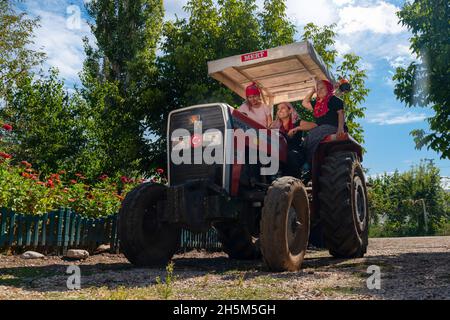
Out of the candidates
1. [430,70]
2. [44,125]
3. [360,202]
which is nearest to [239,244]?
[360,202]

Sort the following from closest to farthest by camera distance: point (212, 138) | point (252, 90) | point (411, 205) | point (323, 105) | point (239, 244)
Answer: point (212, 138)
point (252, 90)
point (323, 105)
point (239, 244)
point (411, 205)

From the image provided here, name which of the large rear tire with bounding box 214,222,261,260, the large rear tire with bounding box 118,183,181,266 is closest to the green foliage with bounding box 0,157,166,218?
the large rear tire with bounding box 214,222,261,260

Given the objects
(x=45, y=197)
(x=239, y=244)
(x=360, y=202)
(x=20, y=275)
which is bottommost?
(x=20, y=275)

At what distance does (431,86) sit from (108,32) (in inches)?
709

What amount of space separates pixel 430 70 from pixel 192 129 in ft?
23.2

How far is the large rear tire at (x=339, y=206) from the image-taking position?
5.92m

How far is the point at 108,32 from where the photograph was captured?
2412cm

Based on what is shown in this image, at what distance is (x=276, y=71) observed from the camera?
6895 millimetres

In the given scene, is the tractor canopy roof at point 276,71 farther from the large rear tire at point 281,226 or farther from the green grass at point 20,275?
the green grass at point 20,275

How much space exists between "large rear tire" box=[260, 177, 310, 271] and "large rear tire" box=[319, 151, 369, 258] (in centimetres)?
76

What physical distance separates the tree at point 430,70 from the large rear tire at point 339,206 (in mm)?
4818

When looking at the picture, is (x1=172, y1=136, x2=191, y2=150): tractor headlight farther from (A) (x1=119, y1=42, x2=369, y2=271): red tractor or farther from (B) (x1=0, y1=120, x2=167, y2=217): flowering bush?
(B) (x1=0, y1=120, x2=167, y2=217): flowering bush

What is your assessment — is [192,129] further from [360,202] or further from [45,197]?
[45,197]

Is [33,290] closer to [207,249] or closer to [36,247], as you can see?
[36,247]
